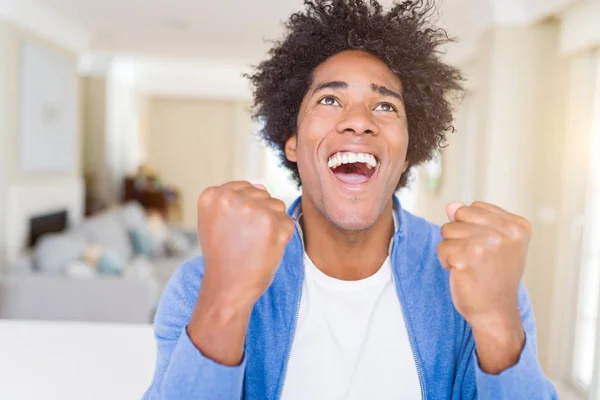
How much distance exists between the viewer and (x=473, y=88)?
5070 mm

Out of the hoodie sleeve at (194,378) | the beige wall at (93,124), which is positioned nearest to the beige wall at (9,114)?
the beige wall at (93,124)

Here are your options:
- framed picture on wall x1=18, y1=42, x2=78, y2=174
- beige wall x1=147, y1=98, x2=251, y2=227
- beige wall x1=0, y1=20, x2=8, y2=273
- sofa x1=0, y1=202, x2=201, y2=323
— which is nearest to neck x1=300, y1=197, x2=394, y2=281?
sofa x1=0, y1=202, x2=201, y2=323

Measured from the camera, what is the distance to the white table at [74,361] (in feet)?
4.24

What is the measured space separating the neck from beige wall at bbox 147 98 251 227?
353 inches

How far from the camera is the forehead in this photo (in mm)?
1276

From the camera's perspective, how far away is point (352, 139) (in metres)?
1.20

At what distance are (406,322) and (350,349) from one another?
125 mm

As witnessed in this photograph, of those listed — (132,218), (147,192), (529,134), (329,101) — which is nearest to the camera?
(329,101)

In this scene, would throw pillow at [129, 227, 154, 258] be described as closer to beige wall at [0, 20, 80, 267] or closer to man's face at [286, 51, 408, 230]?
beige wall at [0, 20, 80, 267]

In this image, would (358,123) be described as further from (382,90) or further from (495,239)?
(495,239)

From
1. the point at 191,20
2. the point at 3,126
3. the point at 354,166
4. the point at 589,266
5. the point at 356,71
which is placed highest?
the point at 191,20

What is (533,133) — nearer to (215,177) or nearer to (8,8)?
Answer: (8,8)

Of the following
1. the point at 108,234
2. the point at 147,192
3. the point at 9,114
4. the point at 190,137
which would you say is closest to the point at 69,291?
the point at 108,234

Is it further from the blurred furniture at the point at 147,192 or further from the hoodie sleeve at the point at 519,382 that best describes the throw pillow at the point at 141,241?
the hoodie sleeve at the point at 519,382
